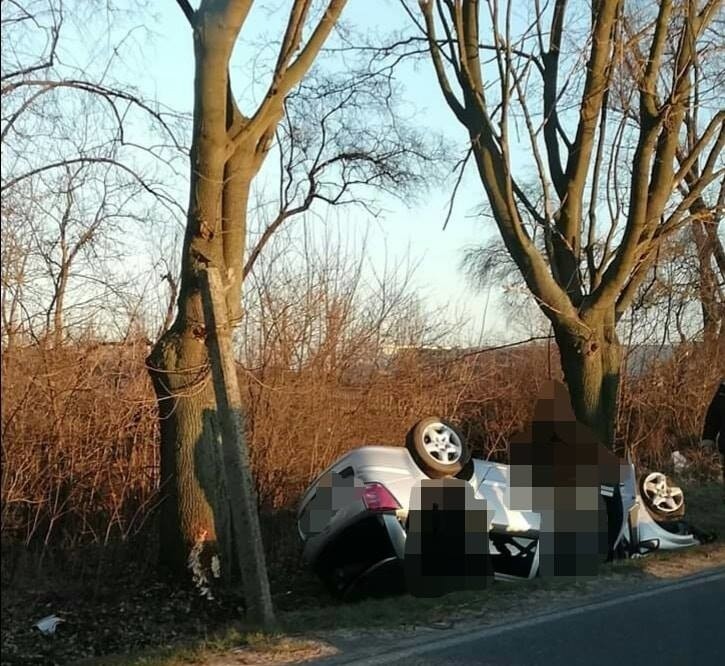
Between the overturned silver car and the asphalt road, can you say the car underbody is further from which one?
the asphalt road

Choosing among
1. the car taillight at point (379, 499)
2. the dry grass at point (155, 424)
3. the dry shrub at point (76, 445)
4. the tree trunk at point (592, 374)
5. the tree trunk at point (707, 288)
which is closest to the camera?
the car taillight at point (379, 499)

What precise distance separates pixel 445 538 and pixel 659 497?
2.97 metres

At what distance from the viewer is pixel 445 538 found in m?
7.60

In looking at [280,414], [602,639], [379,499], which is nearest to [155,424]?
[280,414]

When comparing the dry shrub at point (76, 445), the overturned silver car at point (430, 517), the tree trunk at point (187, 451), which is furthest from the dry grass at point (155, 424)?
the overturned silver car at point (430, 517)

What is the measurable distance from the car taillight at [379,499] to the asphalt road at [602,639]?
1.31 metres

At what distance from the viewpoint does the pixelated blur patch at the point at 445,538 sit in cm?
759

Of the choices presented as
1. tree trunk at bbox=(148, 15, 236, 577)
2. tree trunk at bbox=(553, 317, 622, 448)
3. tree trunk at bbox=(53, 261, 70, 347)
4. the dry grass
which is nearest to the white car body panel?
tree trunk at bbox=(148, 15, 236, 577)

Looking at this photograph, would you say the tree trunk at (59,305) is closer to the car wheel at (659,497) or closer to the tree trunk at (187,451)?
the tree trunk at (187,451)

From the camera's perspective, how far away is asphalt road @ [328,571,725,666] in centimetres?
595

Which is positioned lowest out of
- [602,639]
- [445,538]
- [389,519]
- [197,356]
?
[602,639]

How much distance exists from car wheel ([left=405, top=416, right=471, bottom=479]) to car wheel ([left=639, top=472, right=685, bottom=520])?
2.24 meters

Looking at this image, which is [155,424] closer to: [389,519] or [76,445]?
[76,445]

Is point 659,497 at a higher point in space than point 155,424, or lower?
lower
